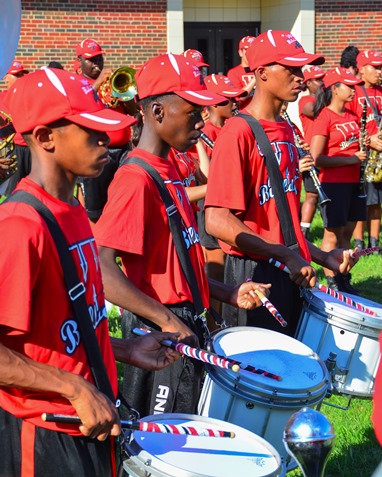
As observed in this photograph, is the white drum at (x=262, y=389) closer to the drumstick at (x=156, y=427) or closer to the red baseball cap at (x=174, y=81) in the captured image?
the drumstick at (x=156, y=427)

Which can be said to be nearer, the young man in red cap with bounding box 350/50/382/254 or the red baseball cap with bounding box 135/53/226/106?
the red baseball cap with bounding box 135/53/226/106

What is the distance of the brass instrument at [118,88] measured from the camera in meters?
7.94

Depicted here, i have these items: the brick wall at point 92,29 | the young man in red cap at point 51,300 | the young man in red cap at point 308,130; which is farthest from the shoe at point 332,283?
the brick wall at point 92,29

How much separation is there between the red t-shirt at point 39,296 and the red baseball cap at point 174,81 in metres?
1.14

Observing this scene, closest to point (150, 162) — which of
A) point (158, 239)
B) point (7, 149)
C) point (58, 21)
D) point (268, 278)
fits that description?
point (158, 239)

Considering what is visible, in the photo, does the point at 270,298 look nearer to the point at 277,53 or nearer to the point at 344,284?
the point at 277,53

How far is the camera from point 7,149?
5895mm

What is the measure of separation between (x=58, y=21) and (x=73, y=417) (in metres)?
15.4

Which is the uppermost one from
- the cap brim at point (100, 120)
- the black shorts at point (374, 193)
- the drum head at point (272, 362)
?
the cap brim at point (100, 120)

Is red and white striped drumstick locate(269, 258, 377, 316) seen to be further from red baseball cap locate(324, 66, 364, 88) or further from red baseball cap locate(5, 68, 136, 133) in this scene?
red baseball cap locate(324, 66, 364, 88)

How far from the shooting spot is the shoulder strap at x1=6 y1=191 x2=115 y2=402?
253 cm

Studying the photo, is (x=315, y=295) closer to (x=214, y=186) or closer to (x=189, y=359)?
(x=214, y=186)

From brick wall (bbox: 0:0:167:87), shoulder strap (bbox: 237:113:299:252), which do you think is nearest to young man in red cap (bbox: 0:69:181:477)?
shoulder strap (bbox: 237:113:299:252)

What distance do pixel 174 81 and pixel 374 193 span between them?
22.8ft
